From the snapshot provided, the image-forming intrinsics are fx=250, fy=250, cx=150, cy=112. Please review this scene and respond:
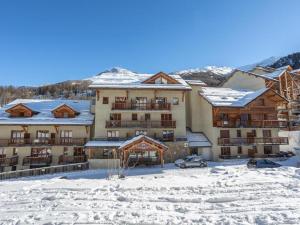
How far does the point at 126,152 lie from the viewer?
32.0m

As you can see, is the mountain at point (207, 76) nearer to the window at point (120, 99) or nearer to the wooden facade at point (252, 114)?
the wooden facade at point (252, 114)

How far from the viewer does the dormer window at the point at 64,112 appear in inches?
1406

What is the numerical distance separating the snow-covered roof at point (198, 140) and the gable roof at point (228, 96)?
559 cm

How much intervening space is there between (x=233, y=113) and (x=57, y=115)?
2576 centimetres

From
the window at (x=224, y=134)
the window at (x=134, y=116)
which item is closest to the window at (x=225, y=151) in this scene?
the window at (x=224, y=134)

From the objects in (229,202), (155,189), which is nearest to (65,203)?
(155,189)

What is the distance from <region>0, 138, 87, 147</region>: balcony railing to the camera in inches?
1308

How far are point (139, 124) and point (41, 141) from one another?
44.8ft

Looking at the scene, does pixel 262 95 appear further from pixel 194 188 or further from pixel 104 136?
pixel 194 188

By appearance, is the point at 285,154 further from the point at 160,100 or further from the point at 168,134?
the point at 160,100

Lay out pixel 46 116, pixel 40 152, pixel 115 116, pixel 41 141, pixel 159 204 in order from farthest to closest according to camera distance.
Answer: pixel 115 116, pixel 46 116, pixel 41 141, pixel 40 152, pixel 159 204

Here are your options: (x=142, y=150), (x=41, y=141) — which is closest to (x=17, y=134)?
(x=41, y=141)

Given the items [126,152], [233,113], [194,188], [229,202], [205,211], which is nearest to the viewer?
[205,211]

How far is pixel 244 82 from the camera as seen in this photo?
155 feet
